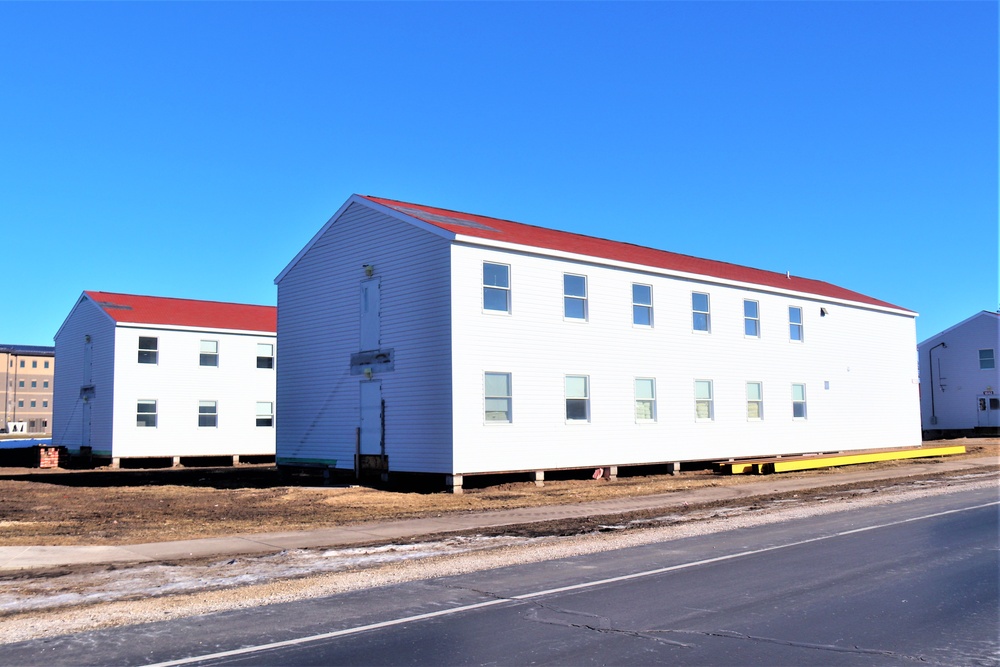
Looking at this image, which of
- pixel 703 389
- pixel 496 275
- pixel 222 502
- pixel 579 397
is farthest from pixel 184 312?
pixel 703 389

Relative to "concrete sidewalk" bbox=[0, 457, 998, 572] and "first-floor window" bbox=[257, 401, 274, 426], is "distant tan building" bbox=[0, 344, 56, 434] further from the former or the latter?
"concrete sidewalk" bbox=[0, 457, 998, 572]

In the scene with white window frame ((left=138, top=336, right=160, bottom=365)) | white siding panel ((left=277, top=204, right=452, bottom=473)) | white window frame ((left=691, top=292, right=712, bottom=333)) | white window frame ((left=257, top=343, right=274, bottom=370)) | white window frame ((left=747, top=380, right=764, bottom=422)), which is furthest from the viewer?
white window frame ((left=257, top=343, right=274, bottom=370))

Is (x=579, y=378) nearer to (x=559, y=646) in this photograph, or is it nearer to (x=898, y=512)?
(x=898, y=512)

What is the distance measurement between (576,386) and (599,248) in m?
5.68

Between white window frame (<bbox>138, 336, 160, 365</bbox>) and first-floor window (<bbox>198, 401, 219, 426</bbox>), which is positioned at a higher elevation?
white window frame (<bbox>138, 336, 160, 365</bbox>)

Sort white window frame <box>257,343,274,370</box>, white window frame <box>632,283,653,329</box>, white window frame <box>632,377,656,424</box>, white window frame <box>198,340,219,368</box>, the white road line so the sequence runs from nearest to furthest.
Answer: the white road line, white window frame <box>632,377,656,424</box>, white window frame <box>632,283,653,329</box>, white window frame <box>198,340,219,368</box>, white window frame <box>257,343,274,370</box>

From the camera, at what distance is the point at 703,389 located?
28.5 meters

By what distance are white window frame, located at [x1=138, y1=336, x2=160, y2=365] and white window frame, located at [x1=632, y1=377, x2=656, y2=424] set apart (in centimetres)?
2155

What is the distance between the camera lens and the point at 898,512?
16.4m

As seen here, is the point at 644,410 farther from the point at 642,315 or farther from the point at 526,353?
the point at 526,353

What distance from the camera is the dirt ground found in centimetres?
1578

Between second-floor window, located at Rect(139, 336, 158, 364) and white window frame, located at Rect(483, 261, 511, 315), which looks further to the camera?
second-floor window, located at Rect(139, 336, 158, 364)

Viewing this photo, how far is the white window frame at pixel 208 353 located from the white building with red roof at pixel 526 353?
435 inches

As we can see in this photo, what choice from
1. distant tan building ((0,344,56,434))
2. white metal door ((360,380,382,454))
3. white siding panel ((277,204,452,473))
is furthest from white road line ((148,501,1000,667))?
distant tan building ((0,344,56,434))
